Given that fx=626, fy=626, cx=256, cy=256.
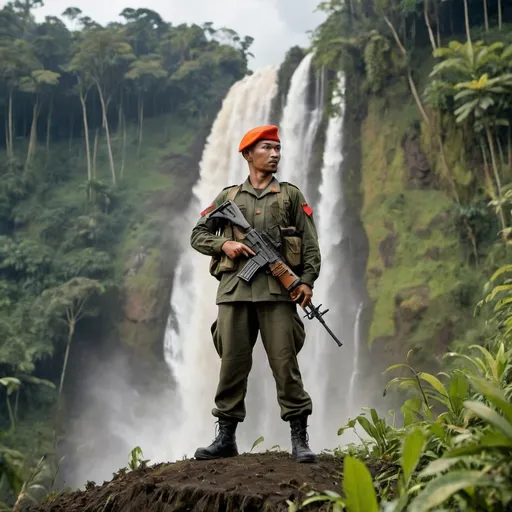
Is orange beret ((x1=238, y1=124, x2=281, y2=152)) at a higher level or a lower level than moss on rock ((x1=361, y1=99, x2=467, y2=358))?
lower

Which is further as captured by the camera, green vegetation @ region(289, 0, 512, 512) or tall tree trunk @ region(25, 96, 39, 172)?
tall tree trunk @ region(25, 96, 39, 172)

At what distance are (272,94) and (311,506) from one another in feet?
58.7

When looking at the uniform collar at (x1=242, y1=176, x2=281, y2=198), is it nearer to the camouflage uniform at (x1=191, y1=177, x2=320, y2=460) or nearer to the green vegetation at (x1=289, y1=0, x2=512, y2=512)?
the camouflage uniform at (x1=191, y1=177, x2=320, y2=460)


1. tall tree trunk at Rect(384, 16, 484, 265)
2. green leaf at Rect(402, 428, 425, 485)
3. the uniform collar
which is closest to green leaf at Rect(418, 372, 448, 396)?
green leaf at Rect(402, 428, 425, 485)

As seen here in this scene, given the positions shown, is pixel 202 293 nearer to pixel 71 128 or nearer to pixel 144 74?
pixel 144 74

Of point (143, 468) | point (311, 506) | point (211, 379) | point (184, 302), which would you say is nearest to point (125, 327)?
point (184, 302)

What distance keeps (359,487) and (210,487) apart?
95 centimetres

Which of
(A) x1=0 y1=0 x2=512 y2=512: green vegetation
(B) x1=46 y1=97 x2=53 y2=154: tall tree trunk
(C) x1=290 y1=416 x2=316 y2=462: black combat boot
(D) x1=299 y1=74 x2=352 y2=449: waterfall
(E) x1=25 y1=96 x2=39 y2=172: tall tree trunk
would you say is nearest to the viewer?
(C) x1=290 y1=416 x2=316 y2=462: black combat boot

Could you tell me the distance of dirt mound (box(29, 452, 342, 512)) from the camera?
2492 mm

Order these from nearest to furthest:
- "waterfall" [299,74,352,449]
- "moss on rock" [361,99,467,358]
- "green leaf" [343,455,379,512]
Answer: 1. "green leaf" [343,455,379,512]
2. "moss on rock" [361,99,467,358]
3. "waterfall" [299,74,352,449]

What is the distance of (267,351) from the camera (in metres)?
3.27

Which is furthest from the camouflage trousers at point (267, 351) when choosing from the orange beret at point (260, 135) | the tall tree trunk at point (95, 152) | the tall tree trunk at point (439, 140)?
the tall tree trunk at point (95, 152)

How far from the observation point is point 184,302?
16.9 metres

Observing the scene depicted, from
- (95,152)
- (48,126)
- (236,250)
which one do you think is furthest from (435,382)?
(48,126)
